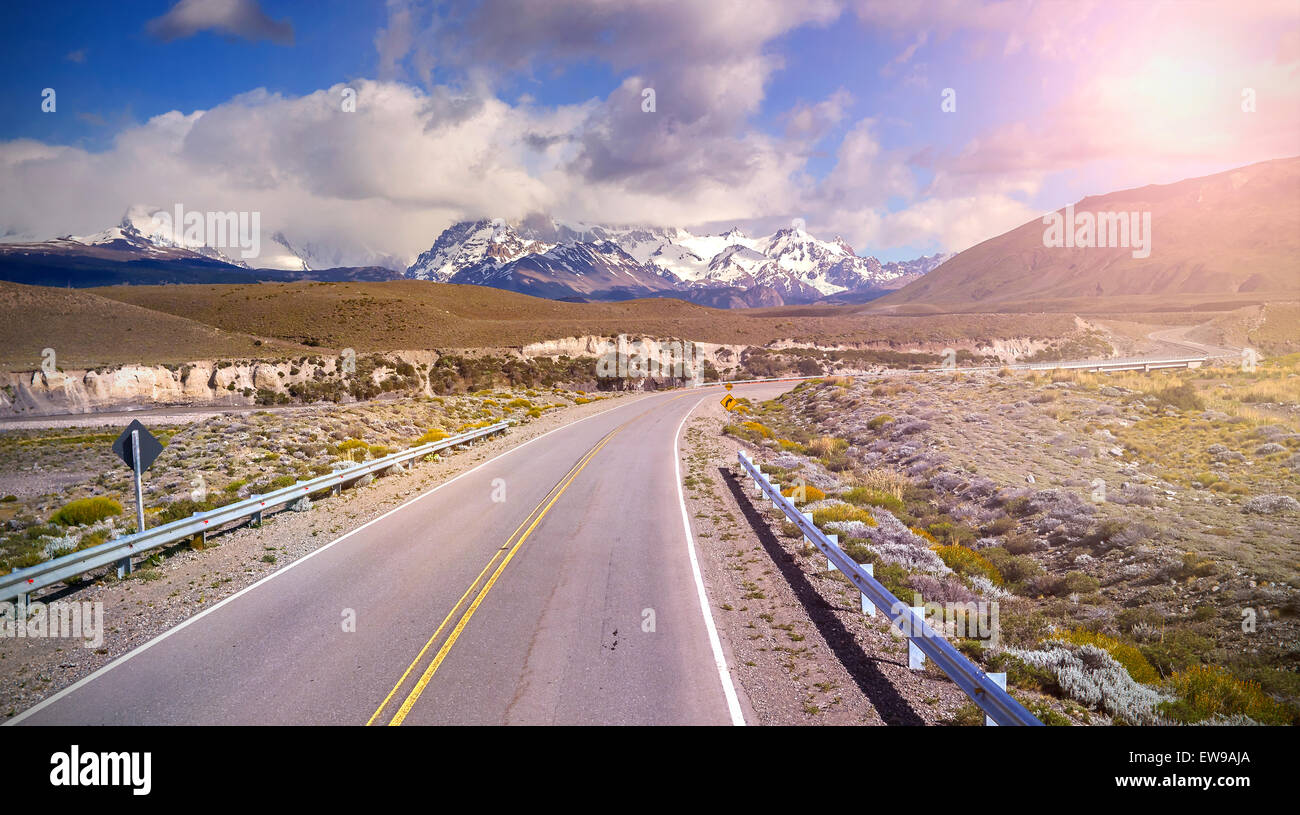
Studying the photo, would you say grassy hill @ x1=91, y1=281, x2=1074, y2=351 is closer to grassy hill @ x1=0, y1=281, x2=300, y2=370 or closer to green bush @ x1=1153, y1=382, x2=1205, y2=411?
grassy hill @ x1=0, y1=281, x2=300, y2=370

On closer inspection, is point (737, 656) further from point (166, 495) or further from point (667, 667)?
point (166, 495)

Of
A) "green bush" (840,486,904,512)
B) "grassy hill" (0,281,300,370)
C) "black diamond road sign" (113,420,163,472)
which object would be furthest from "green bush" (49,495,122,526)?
"grassy hill" (0,281,300,370)

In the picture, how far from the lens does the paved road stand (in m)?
5.91

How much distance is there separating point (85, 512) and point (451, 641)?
13207 millimetres

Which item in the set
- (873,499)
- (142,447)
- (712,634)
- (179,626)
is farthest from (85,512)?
(873,499)

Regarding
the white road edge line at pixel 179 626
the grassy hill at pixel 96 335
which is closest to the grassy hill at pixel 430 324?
the grassy hill at pixel 96 335

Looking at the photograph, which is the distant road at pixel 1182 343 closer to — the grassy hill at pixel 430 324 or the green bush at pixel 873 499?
the grassy hill at pixel 430 324

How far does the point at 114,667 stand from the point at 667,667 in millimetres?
6440

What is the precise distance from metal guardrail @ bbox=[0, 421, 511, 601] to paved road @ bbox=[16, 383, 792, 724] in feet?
7.61

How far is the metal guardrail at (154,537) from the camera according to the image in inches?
323

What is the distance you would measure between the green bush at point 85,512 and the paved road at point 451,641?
717 centimetres

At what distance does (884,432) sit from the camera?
980 inches

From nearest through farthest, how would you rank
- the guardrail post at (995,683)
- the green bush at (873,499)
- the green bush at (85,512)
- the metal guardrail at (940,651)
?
1. the metal guardrail at (940,651)
2. the guardrail post at (995,683)
3. the green bush at (85,512)
4. the green bush at (873,499)
